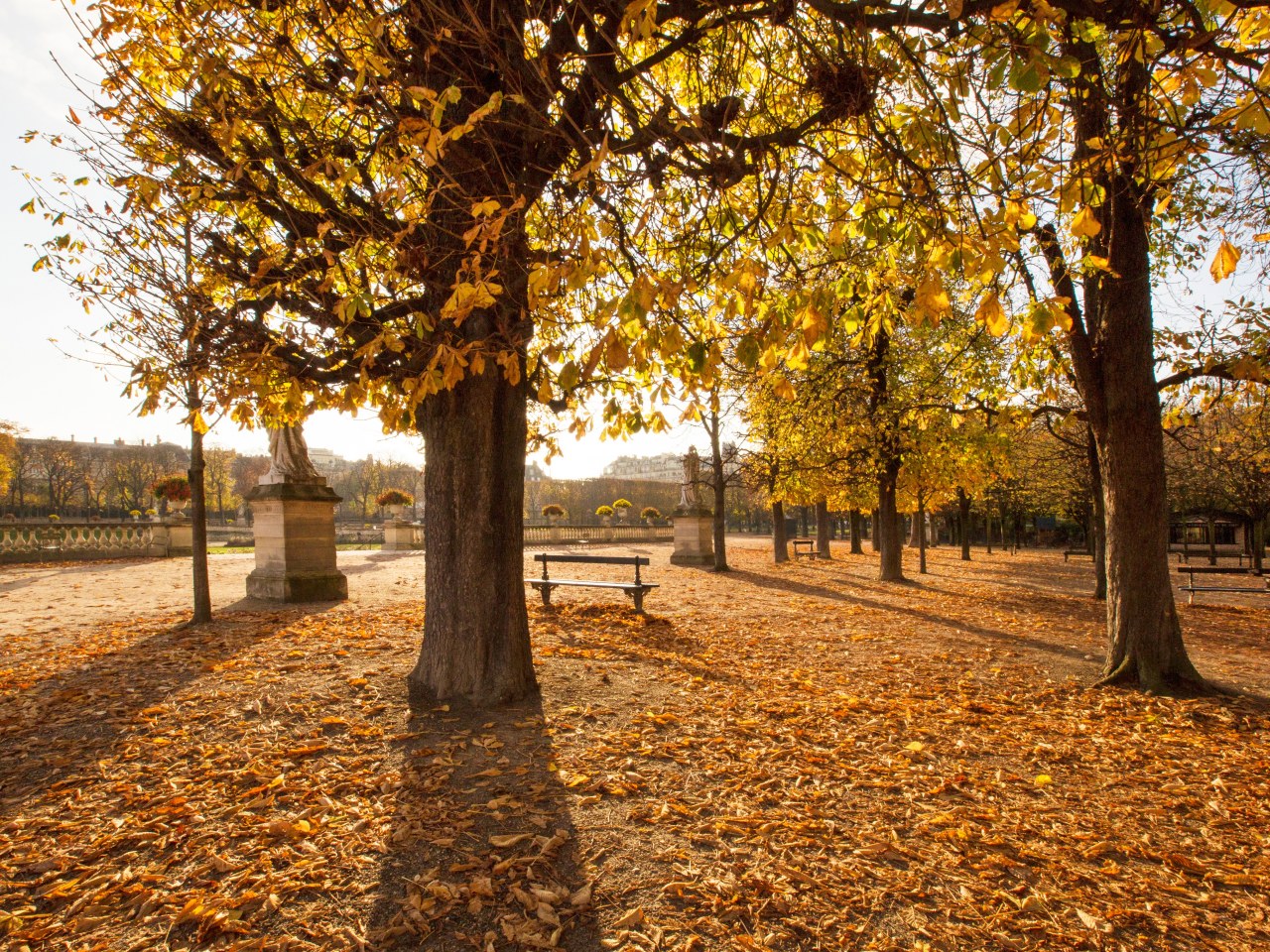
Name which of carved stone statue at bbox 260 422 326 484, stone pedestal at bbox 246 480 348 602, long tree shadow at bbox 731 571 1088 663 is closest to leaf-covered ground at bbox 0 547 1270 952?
long tree shadow at bbox 731 571 1088 663

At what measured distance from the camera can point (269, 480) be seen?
10680 mm

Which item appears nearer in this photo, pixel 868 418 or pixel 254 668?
pixel 254 668

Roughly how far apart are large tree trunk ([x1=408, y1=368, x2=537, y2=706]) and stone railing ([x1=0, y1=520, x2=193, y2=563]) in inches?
686

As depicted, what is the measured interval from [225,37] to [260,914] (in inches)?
178

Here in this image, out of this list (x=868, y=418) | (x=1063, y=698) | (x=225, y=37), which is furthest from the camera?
(x=868, y=418)

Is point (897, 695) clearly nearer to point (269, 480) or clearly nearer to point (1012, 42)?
point (1012, 42)

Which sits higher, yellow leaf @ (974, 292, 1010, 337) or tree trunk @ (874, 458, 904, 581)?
yellow leaf @ (974, 292, 1010, 337)

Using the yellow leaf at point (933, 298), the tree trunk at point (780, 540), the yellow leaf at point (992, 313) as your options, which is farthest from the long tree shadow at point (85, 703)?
the tree trunk at point (780, 540)

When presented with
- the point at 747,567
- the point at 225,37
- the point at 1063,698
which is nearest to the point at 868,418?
the point at 747,567

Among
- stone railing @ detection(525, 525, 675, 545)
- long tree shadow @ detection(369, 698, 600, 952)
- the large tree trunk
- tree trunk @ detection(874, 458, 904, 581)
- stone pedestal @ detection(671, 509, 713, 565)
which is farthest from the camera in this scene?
stone railing @ detection(525, 525, 675, 545)

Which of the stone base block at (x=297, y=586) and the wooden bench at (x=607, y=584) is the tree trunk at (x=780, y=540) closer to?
the wooden bench at (x=607, y=584)

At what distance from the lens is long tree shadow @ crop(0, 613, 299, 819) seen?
3875 mm

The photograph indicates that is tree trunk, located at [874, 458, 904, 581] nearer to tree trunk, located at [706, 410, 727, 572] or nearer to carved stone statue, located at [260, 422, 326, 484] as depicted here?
tree trunk, located at [706, 410, 727, 572]

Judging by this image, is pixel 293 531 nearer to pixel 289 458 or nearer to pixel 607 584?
pixel 289 458
